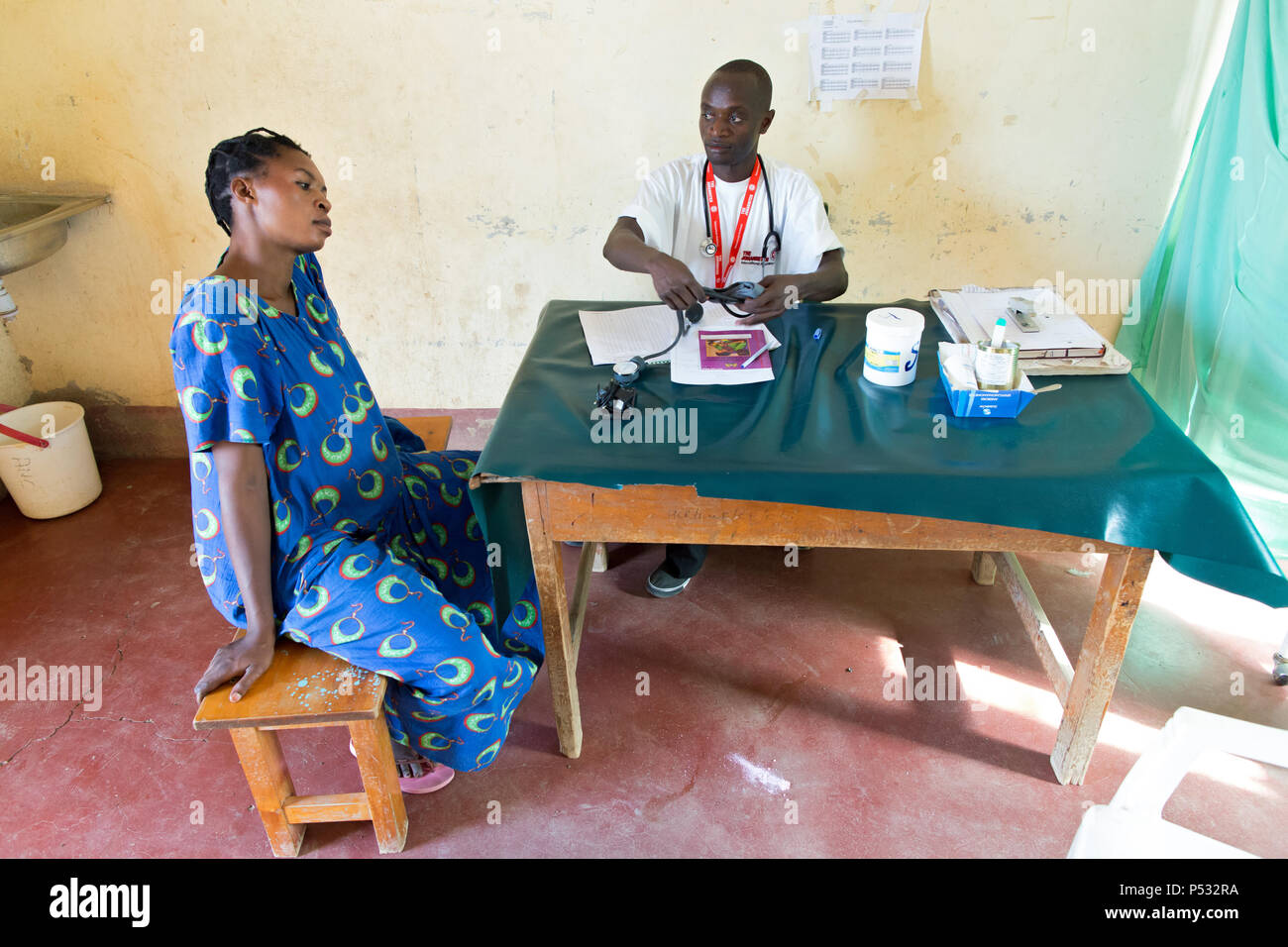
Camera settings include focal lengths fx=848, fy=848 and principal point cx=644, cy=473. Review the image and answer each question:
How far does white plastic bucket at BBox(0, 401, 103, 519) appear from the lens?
115 inches

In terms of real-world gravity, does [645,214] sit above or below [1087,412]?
above

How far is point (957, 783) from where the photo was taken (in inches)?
78.7

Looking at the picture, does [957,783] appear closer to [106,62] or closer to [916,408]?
[916,408]

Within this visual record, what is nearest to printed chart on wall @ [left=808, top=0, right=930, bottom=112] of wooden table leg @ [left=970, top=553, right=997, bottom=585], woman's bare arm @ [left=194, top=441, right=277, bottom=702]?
wooden table leg @ [left=970, top=553, right=997, bottom=585]

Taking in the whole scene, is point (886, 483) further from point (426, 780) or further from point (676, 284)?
point (426, 780)

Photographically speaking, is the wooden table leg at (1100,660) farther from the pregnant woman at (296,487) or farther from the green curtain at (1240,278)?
the pregnant woman at (296,487)

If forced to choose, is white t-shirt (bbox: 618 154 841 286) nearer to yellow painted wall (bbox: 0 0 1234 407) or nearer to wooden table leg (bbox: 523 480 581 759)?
yellow painted wall (bbox: 0 0 1234 407)

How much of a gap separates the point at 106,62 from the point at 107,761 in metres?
2.25

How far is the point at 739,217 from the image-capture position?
256 cm

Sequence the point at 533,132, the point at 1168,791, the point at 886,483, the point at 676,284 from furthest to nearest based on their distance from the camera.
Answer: the point at 533,132, the point at 676,284, the point at 886,483, the point at 1168,791

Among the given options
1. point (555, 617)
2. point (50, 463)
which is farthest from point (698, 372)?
point (50, 463)

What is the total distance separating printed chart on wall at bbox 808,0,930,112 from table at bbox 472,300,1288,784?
4.19 ft

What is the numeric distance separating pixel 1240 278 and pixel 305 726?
2.79 metres
